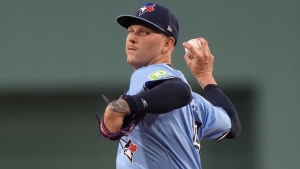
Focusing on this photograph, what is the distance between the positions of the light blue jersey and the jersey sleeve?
0.39ft

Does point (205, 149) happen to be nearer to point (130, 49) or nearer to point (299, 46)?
point (299, 46)

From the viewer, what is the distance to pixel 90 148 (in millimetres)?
6883

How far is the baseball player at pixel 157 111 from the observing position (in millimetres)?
3029

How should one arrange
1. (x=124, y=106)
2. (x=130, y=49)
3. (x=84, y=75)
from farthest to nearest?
(x=84, y=75) → (x=130, y=49) → (x=124, y=106)

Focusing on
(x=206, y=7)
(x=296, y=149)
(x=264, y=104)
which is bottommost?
(x=296, y=149)

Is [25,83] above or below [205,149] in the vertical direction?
above

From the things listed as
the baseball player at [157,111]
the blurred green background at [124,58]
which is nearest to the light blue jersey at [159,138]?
the baseball player at [157,111]

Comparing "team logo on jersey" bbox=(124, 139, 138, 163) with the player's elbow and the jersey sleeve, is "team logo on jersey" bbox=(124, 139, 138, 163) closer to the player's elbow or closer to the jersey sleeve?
the jersey sleeve

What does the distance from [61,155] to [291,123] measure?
1.90m

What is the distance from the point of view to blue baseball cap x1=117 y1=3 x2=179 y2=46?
3.41 metres

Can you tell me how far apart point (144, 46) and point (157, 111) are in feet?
1.48

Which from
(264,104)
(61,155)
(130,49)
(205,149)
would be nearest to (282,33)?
(264,104)

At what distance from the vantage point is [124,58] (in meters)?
6.70

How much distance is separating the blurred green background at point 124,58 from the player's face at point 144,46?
10.4 ft
